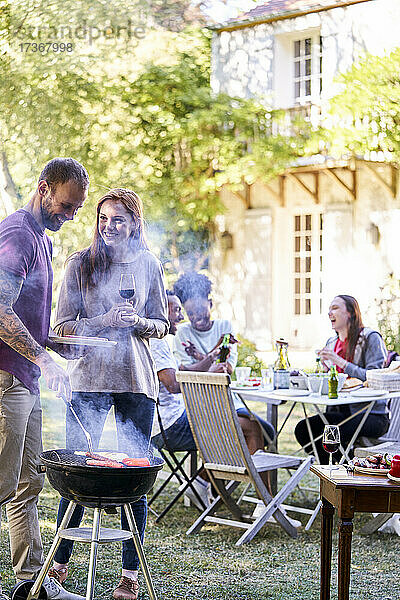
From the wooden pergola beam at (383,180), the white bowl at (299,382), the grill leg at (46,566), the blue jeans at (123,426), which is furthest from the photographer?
the wooden pergola beam at (383,180)

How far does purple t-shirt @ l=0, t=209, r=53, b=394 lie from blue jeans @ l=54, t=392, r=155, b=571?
28 cm

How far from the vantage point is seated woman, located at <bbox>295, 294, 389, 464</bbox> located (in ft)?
15.6

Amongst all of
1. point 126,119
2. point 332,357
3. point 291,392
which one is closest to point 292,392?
point 291,392

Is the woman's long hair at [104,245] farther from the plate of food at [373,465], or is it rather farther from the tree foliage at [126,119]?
the tree foliage at [126,119]

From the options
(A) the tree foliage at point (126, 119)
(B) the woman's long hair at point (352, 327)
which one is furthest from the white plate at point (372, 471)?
(A) the tree foliage at point (126, 119)

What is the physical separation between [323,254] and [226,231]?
5.58 feet

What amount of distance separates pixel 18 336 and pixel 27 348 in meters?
0.05

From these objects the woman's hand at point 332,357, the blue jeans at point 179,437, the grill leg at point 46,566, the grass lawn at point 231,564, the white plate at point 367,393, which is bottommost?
the grass lawn at point 231,564

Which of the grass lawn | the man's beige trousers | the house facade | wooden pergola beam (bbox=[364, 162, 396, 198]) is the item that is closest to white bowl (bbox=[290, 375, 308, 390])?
the grass lawn

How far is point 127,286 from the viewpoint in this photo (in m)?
3.13

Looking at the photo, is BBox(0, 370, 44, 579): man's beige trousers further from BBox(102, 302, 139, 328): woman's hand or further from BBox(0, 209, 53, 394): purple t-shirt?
BBox(102, 302, 139, 328): woman's hand

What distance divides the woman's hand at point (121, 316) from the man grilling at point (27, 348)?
23 cm

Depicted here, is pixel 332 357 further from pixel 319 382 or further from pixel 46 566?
pixel 46 566

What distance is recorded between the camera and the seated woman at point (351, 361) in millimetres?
4750
